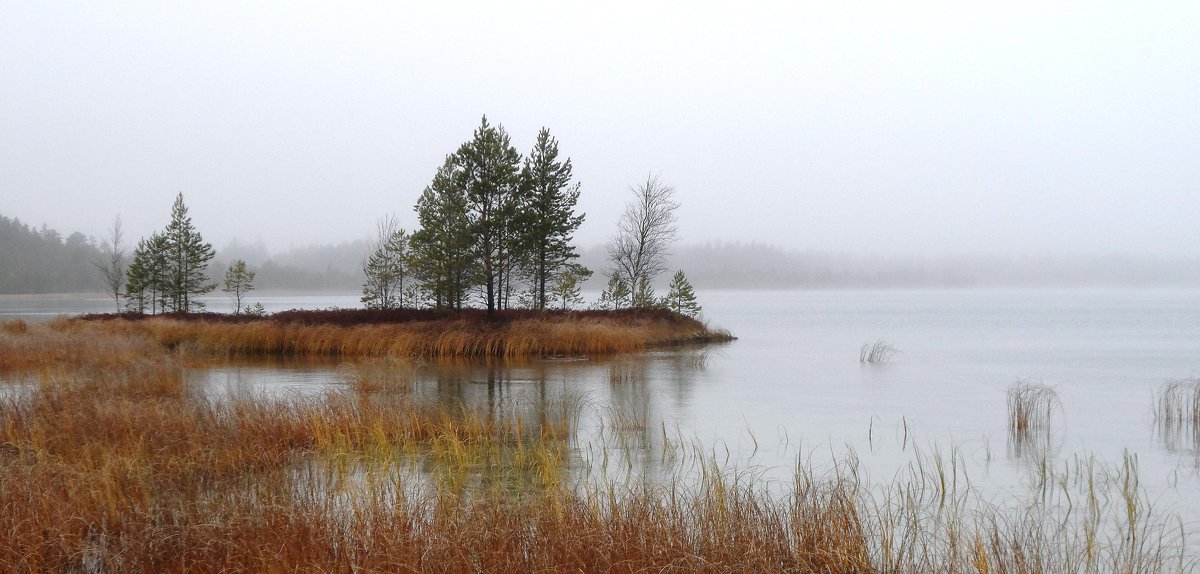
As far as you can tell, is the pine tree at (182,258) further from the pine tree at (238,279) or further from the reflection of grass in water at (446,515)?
the reflection of grass in water at (446,515)

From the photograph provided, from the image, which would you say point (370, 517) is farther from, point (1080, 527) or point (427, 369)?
point (427, 369)

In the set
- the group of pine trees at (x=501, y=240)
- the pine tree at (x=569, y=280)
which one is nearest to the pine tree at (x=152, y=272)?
the group of pine trees at (x=501, y=240)

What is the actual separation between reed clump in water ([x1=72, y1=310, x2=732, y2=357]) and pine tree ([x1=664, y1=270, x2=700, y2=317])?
7908 mm

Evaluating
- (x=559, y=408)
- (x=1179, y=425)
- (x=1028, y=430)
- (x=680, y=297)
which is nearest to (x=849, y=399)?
(x=1028, y=430)

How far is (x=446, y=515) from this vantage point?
19.5ft

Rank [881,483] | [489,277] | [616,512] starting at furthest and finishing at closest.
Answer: [489,277]
[881,483]
[616,512]

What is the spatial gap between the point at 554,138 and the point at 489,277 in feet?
41.6

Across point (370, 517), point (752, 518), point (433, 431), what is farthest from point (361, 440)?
point (752, 518)

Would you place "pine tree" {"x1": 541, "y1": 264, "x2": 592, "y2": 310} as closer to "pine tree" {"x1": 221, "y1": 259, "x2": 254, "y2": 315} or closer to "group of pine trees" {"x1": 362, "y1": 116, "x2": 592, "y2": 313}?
"group of pine trees" {"x1": 362, "y1": 116, "x2": 592, "y2": 313}

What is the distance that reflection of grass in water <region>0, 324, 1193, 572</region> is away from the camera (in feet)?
17.7

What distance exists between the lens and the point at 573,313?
36688 mm

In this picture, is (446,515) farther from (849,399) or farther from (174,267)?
(174,267)

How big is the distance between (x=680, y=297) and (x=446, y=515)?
39797 millimetres

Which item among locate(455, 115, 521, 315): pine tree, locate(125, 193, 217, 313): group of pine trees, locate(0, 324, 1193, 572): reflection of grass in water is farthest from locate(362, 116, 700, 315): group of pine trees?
locate(0, 324, 1193, 572): reflection of grass in water
